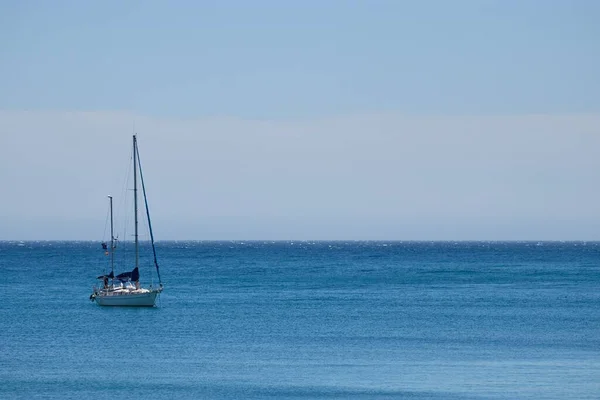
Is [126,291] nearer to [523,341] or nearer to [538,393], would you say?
[523,341]

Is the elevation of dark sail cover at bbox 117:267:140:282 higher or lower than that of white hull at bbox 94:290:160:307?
higher

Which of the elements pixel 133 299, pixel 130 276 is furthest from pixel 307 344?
pixel 130 276

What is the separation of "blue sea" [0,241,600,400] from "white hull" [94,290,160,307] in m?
1.02

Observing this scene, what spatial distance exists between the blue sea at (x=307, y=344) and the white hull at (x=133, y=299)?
3.35ft

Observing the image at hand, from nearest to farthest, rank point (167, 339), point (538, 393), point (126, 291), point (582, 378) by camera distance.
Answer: point (538, 393) < point (582, 378) < point (167, 339) < point (126, 291)

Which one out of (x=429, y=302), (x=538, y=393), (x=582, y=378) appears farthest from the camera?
(x=429, y=302)

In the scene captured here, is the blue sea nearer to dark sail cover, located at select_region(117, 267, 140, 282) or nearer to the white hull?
the white hull

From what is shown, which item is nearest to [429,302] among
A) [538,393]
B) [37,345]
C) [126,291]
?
[126,291]

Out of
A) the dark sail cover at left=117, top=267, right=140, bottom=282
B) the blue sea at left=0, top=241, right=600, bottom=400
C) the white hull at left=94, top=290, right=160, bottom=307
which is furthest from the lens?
the dark sail cover at left=117, top=267, right=140, bottom=282

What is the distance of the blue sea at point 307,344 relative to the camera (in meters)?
39.8

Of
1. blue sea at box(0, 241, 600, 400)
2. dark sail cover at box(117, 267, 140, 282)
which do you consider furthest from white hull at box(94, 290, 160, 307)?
dark sail cover at box(117, 267, 140, 282)

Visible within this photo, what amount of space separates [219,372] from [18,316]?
92.3ft

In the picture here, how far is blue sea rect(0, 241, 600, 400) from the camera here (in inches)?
1566

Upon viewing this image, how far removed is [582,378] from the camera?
1615 inches
